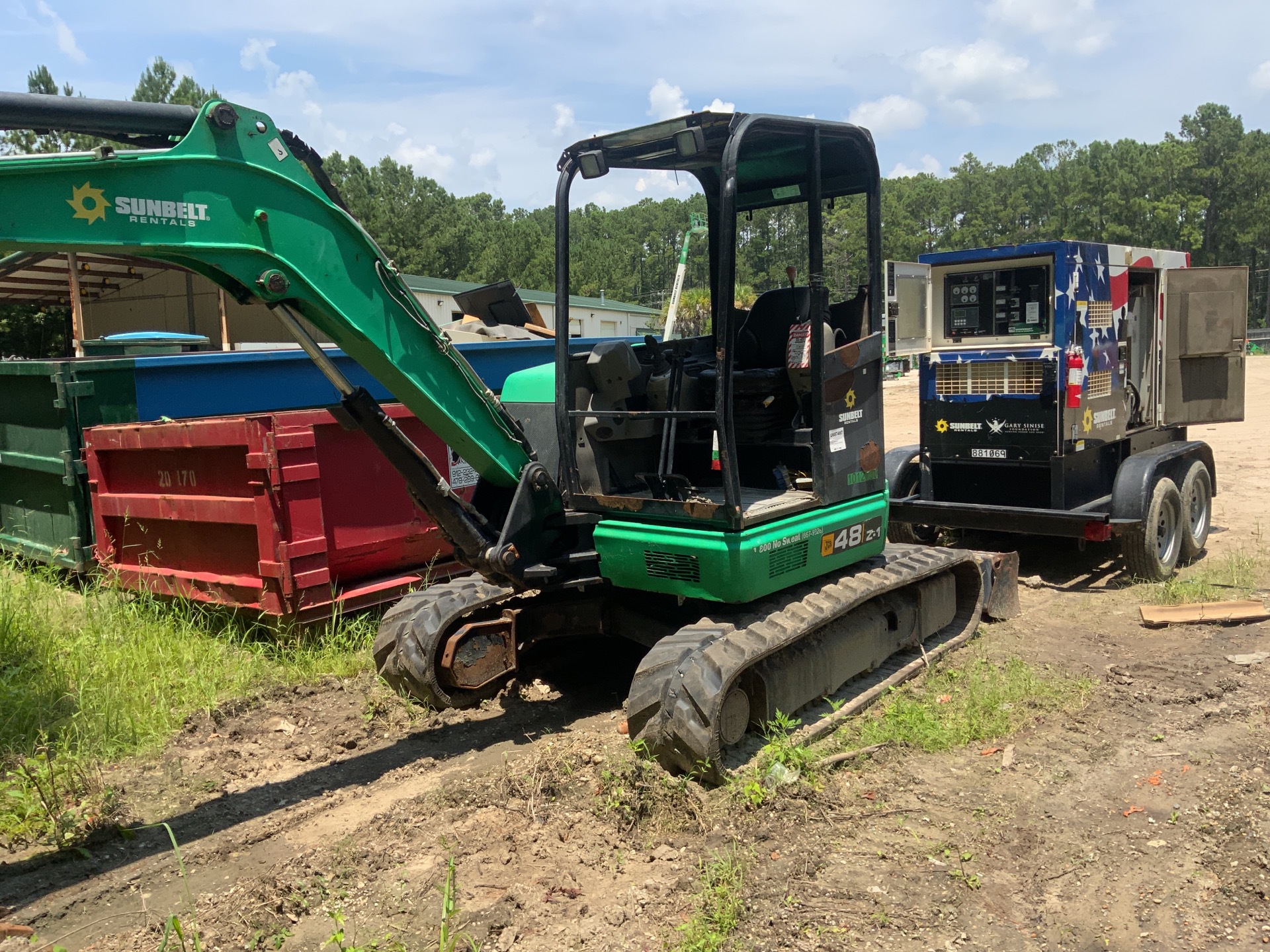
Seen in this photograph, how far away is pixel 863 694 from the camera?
5.45 meters

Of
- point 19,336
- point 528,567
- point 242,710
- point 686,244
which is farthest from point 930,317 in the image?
point 19,336

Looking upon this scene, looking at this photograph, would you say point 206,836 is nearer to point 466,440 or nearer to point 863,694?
point 466,440

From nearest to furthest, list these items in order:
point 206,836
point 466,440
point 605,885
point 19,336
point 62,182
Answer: point 62,182, point 605,885, point 206,836, point 466,440, point 19,336

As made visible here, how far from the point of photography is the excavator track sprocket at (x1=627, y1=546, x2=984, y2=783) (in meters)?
4.30

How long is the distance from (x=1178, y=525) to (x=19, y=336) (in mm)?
23933

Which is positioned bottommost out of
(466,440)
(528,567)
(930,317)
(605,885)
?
(605,885)

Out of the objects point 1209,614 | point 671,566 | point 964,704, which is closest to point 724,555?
point 671,566

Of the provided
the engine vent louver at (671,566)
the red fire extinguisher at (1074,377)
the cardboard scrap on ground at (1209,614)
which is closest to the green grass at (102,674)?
the engine vent louver at (671,566)

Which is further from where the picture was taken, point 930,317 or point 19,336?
point 19,336

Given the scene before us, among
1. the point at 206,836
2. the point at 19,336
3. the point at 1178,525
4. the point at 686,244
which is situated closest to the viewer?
the point at 206,836

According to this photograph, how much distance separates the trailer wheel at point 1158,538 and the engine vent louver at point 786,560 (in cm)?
412

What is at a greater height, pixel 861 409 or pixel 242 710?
pixel 861 409

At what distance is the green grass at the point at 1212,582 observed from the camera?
7535 millimetres

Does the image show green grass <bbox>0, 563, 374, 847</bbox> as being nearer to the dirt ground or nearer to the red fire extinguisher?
the dirt ground
